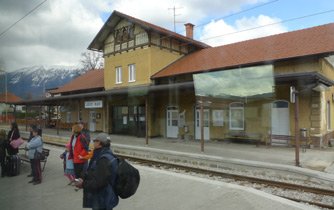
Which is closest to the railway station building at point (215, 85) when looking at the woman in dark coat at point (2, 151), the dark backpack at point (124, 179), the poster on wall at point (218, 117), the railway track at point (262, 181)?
the poster on wall at point (218, 117)

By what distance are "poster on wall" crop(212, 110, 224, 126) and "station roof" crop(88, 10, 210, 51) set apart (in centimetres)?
615

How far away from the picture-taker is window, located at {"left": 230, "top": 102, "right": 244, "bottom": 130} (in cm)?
1686

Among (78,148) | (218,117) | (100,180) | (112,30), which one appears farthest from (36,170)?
(112,30)

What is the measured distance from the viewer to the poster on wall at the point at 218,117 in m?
17.7

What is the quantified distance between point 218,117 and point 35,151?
11993 mm

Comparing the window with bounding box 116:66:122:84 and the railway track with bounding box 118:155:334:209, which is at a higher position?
the window with bounding box 116:66:122:84

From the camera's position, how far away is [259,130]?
1597cm

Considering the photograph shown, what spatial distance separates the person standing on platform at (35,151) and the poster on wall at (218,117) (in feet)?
38.6

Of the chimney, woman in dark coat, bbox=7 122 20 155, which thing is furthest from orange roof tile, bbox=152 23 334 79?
woman in dark coat, bbox=7 122 20 155

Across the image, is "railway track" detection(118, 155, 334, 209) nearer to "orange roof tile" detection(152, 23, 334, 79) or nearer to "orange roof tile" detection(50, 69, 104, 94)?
"orange roof tile" detection(152, 23, 334, 79)

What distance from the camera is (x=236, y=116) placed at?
1709 cm

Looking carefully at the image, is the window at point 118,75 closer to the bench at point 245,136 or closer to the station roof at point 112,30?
the station roof at point 112,30

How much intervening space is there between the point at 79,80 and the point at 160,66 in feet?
44.0

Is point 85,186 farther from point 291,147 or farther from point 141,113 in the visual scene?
point 141,113
